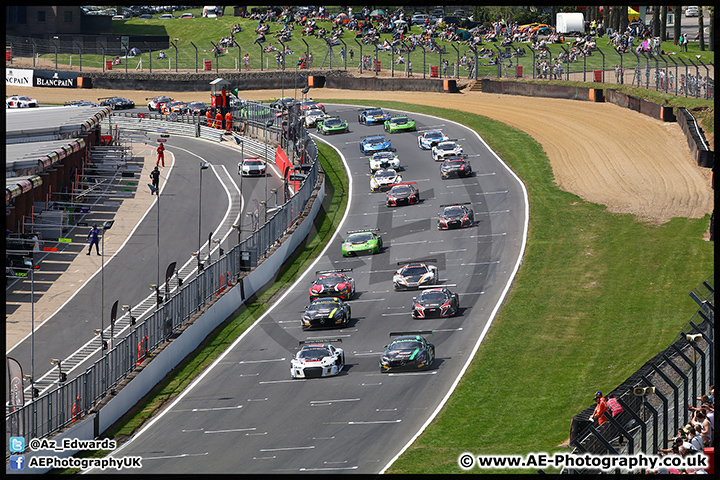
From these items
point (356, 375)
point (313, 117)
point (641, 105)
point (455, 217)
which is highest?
point (641, 105)

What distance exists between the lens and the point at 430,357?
34.1 m

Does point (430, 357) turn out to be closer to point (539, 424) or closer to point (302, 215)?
point (539, 424)

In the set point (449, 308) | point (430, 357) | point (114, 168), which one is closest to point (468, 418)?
point (430, 357)

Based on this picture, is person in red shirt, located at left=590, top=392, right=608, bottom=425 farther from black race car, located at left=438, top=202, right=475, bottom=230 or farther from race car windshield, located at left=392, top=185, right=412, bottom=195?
race car windshield, located at left=392, top=185, right=412, bottom=195

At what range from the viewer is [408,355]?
33.4 metres

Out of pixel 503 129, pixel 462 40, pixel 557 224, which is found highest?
pixel 462 40

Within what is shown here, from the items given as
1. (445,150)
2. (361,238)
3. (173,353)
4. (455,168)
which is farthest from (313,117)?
(173,353)

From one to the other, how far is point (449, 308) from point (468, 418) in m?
9.72

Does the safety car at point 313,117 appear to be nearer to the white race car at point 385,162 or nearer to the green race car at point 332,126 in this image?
the green race car at point 332,126

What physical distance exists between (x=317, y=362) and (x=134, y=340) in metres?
6.20

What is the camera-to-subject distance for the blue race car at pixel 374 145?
65.9 meters

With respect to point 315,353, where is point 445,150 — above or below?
above

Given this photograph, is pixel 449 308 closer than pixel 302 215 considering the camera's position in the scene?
Yes

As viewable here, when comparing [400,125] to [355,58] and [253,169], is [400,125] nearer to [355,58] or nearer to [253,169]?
[253,169]
